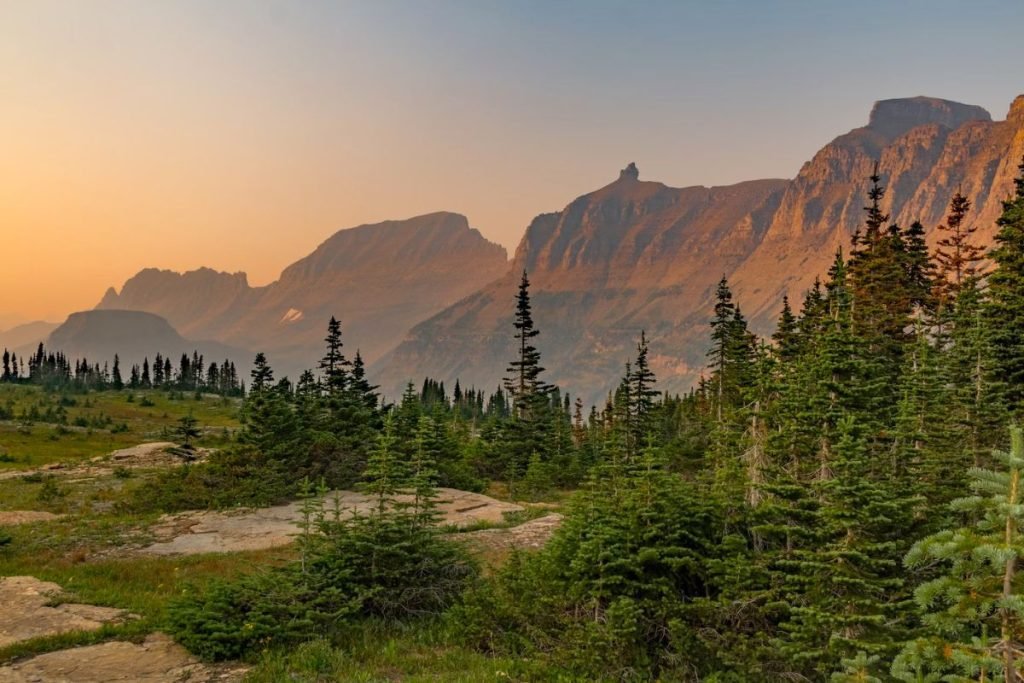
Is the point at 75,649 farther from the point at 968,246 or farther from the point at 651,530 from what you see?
the point at 968,246

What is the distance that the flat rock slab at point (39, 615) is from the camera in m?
12.9

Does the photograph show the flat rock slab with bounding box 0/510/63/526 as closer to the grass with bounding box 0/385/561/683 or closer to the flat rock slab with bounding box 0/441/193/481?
the grass with bounding box 0/385/561/683

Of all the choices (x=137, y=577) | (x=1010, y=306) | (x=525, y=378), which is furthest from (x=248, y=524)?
(x=1010, y=306)

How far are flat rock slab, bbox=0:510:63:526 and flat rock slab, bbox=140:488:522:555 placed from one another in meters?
5.78

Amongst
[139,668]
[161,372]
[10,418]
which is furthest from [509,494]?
[161,372]

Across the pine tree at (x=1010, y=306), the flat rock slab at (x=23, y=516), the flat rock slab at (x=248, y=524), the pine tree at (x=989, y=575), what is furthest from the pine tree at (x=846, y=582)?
→ the flat rock slab at (x=23, y=516)

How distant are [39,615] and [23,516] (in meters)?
19.5

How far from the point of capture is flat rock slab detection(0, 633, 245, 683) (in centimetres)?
1060

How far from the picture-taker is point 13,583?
16.2m

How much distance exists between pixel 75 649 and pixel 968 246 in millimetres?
58007

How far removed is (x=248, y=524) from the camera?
88.0 ft

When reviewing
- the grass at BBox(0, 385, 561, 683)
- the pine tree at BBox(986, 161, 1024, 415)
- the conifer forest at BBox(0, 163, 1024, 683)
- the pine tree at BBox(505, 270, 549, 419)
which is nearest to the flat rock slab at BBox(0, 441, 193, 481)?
the grass at BBox(0, 385, 561, 683)

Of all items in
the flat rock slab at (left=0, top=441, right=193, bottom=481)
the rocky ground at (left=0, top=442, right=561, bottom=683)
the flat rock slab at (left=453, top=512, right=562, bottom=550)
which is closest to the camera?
the rocky ground at (left=0, top=442, right=561, bottom=683)

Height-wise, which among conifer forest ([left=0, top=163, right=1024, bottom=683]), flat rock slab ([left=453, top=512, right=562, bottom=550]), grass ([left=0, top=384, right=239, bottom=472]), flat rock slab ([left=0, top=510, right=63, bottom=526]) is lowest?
grass ([left=0, top=384, right=239, bottom=472])
